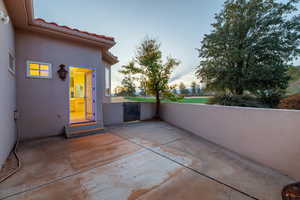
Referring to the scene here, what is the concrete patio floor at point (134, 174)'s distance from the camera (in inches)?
68.6

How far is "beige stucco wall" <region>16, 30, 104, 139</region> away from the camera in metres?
3.47

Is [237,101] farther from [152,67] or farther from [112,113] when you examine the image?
[112,113]

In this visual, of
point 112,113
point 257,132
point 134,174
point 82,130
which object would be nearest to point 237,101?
point 257,132

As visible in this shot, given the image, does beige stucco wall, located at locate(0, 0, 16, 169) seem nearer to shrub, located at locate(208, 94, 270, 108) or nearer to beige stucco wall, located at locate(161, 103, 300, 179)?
beige stucco wall, located at locate(161, 103, 300, 179)

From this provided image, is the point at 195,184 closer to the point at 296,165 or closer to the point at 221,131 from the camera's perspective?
the point at 296,165

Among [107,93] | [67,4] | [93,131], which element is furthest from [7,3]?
[107,93]

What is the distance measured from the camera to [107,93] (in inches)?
269

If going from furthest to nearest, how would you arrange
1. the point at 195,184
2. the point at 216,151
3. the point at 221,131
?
the point at 221,131, the point at 216,151, the point at 195,184

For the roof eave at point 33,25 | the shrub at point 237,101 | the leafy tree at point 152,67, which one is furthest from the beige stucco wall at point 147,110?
the roof eave at point 33,25

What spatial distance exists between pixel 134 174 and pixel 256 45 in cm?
917

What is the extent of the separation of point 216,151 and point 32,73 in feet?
19.2

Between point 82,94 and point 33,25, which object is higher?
point 33,25

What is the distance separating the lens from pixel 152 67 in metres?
6.60

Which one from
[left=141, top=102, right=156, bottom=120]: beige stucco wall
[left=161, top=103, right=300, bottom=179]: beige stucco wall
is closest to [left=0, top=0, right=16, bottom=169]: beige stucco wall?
[left=141, top=102, right=156, bottom=120]: beige stucco wall
